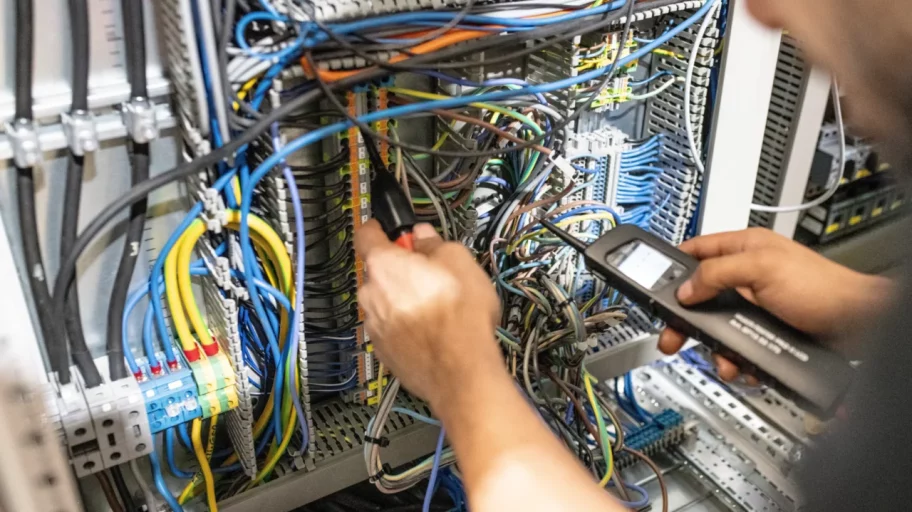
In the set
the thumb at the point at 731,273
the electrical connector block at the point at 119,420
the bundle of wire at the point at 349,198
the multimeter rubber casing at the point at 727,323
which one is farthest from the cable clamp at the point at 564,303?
the electrical connector block at the point at 119,420

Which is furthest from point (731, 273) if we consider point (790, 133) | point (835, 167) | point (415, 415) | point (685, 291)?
point (835, 167)

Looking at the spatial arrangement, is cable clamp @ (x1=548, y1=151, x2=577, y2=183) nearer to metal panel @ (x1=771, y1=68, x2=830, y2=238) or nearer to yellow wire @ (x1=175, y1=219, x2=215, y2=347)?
yellow wire @ (x1=175, y1=219, x2=215, y2=347)

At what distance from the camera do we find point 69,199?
90 cm

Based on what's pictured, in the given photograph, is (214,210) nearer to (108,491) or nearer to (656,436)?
(108,491)

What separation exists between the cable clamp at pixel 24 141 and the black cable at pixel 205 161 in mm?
92

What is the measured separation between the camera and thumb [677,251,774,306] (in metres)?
0.91

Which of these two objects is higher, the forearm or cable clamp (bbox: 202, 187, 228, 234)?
cable clamp (bbox: 202, 187, 228, 234)

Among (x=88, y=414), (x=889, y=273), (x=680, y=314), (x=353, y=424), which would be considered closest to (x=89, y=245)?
(x=88, y=414)

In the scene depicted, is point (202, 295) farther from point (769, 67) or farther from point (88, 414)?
point (769, 67)

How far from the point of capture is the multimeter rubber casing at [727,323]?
89 cm

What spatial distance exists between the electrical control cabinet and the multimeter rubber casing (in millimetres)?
94

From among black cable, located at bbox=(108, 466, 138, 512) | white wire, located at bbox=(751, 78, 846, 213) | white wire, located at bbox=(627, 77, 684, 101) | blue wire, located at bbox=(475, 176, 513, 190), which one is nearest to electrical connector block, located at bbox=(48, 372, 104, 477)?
black cable, located at bbox=(108, 466, 138, 512)

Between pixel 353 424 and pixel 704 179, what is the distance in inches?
26.2

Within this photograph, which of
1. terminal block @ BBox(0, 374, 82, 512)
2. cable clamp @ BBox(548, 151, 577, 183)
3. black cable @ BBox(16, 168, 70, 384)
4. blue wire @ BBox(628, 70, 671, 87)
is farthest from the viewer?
blue wire @ BBox(628, 70, 671, 87)
